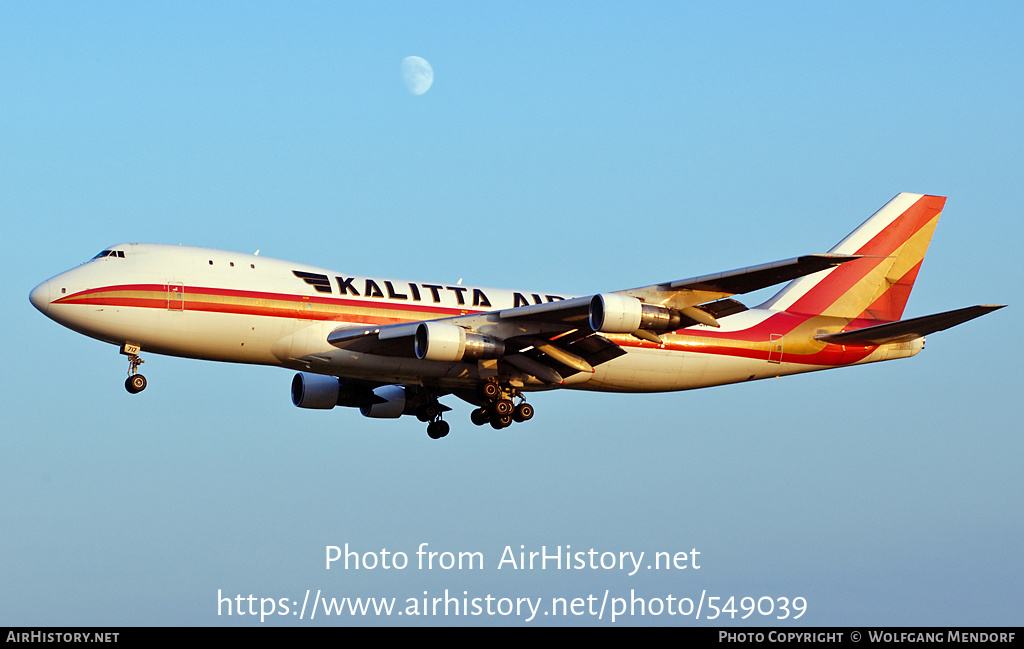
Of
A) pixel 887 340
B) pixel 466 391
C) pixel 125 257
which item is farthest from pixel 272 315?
pixel 887 340

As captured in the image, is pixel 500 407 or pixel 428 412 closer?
pixel 500 407

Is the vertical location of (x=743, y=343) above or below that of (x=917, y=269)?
below

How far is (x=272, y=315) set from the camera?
37.7 m

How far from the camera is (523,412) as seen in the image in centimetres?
4112

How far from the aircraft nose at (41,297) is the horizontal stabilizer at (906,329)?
26.0 meters

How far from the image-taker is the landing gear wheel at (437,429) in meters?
44.8

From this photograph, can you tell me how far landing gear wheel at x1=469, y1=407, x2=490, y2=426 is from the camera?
136 feet

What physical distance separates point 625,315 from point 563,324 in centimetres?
318

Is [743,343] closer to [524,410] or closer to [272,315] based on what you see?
[524,410]

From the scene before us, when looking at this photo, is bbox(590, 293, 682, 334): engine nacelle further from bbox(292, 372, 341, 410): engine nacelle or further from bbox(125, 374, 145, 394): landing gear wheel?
bbox(125, 374, 145, 394): landing gear wheel

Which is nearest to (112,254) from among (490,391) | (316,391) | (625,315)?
(316,391)

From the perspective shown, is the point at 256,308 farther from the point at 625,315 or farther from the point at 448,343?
the point at 625,315

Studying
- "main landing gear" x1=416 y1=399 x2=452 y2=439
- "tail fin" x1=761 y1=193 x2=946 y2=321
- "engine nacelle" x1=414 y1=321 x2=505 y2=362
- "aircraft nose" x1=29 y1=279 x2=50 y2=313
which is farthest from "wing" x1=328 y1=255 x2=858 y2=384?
"tail fin" x1=761 y1=193 x2=946 y2=321

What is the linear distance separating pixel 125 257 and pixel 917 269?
29133mm
